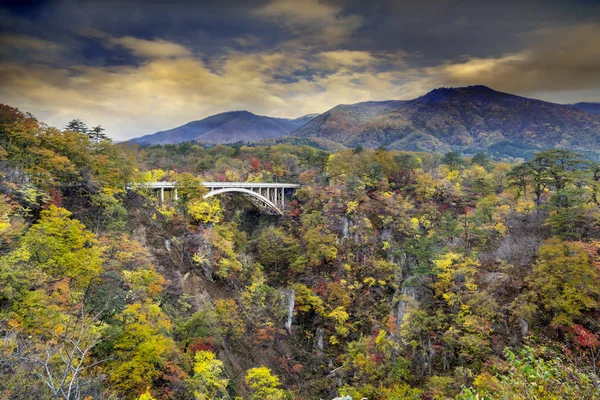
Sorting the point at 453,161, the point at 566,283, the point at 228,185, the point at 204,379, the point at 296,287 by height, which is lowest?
the point at 296,287

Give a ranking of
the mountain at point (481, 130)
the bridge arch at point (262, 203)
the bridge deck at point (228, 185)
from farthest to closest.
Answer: the mountain at point (481, 130) → the bridge arch at point (262, 203) → the bridge deck at point (228, 185)

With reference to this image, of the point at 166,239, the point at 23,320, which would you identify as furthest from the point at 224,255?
the point at 23,320

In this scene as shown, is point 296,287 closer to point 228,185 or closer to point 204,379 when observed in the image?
point 228,185

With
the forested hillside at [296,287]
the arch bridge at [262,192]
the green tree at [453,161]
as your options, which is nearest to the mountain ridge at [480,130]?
the green tree at [453,161]

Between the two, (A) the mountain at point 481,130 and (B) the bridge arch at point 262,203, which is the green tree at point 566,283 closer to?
(B) the bridge arch at point 262,203

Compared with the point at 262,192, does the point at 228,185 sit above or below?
above

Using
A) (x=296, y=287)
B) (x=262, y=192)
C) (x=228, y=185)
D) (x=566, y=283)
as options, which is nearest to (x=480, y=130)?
(x=262, y=192)

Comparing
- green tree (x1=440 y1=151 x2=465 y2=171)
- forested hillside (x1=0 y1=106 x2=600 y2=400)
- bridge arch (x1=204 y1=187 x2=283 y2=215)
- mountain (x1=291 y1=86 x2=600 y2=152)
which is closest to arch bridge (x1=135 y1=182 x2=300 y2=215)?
bridge arch (x1=204 y1=187 x2=283 y2=215)

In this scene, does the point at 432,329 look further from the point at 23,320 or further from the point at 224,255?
the point at 23,320

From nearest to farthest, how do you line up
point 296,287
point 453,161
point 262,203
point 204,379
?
point 204,379 < point 296,287 < point 262,203 < point 453,161

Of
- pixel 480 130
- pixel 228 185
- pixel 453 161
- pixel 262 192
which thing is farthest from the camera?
pixel 480 130
